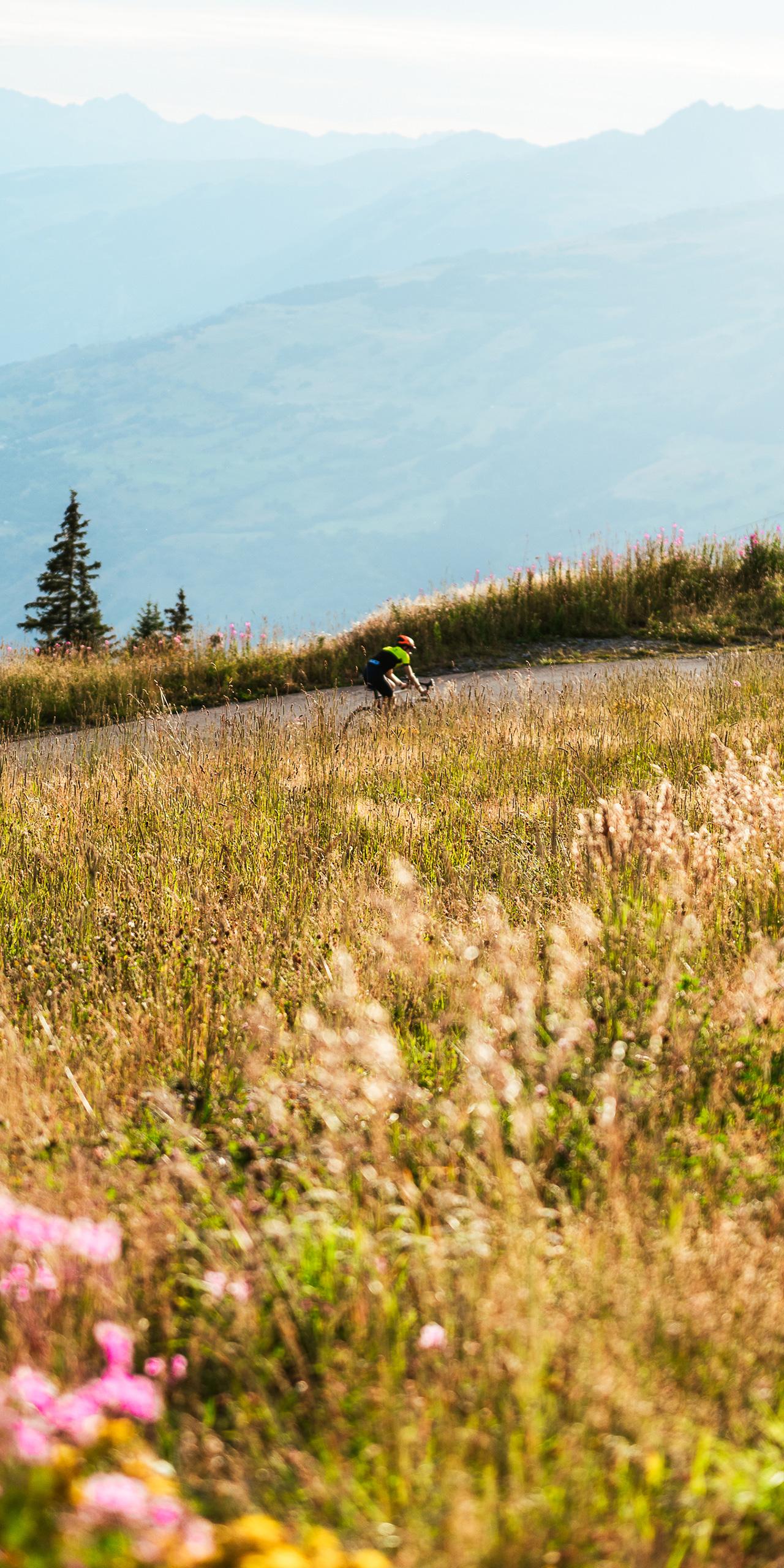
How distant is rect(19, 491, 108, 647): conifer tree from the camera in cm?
3112

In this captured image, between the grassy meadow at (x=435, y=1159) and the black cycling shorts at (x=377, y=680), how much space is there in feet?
13.1

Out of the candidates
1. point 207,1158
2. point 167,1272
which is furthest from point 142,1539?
point 207,1158

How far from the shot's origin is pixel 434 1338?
206 centimetres

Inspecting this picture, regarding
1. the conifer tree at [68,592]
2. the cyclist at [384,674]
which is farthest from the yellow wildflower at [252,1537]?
the conifer tree at [68,592]

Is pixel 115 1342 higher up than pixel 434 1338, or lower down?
higher up

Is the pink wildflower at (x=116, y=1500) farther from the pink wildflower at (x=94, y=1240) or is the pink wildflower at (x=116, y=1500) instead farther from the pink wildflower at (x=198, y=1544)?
the pink wildflower at (x=94, y=1240)

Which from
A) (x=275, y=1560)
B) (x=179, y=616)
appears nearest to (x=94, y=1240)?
(x=275, y=1560)

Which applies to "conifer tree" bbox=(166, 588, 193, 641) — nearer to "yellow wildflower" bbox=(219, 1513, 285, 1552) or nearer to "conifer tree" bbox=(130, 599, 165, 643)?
"conifer tree" bbox=(130, 599, 165, 643)

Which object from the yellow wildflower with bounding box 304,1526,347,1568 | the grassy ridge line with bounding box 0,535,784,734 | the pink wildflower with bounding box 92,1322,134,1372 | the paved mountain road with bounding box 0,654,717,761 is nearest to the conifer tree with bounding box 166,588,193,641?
the grassy ridge line with bounding box 0,535,784,734

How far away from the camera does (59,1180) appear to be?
8.82ft

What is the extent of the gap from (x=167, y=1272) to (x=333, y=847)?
3340 mm

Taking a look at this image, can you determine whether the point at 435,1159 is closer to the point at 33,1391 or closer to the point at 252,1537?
the point at 33,1391

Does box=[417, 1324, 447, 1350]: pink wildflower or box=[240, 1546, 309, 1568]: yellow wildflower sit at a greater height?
box=[240, 1546, 309, 1568]: yellow wildflower

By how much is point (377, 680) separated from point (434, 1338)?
802cm
